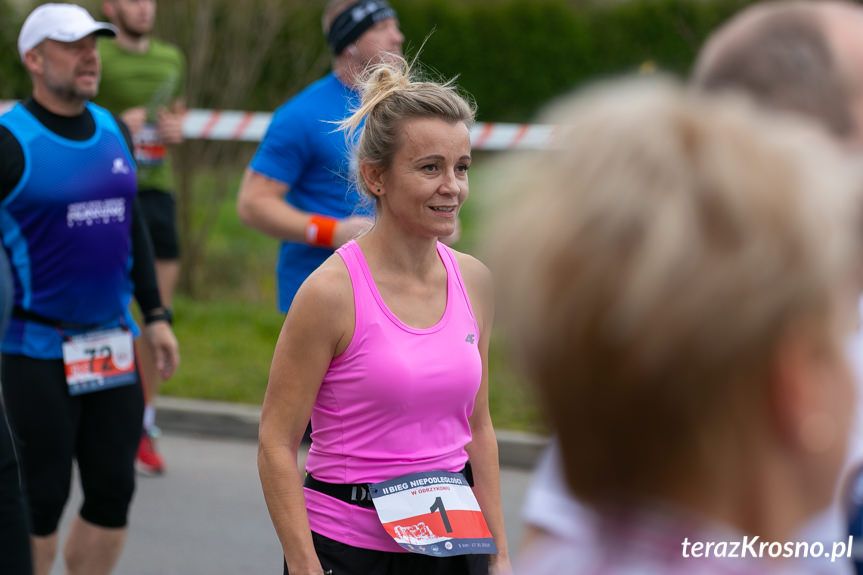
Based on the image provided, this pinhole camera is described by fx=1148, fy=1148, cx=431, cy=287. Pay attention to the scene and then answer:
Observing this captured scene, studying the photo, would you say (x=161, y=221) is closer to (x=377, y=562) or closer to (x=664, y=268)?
(x=377, y=562)

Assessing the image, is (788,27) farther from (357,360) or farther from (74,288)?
(74,288)

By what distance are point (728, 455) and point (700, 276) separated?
0.17 meters

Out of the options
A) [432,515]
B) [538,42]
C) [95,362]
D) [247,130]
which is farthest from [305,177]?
[538,42]

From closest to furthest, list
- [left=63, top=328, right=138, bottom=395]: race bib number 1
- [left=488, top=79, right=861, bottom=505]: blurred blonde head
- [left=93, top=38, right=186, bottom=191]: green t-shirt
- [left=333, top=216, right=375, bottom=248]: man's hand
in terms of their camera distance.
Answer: [left=488, top=79, right=861, bottom=505]: blurred blonde head → [left=333, top=216, right=375, bottom=248]: man's hand → [left=63, top=328, right=138, bottom=395]: race bib number 1 → [left=93, top=38, right=186, bottom=191]: green t-shirt

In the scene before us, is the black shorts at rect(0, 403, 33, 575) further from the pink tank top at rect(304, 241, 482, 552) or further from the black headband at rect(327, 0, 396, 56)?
the black headband at rect(327, 0, 396, 56)

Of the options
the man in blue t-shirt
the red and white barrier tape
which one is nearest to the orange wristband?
the man in blue t-shirt

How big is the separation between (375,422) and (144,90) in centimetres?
477

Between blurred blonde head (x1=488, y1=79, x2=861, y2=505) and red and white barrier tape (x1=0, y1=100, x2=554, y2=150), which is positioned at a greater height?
red and white barrier tape (x1=0, y1=100, x2=554, y2=150)

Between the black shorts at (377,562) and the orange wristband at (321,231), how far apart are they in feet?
4.94

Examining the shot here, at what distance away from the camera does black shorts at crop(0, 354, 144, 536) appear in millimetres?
3975

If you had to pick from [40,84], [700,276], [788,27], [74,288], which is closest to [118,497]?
[74,288]

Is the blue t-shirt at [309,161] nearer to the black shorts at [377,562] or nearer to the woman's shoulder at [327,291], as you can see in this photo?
the woman's shoulder at [327,291]

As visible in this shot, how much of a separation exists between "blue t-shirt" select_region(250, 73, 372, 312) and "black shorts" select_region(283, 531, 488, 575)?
5.26ft

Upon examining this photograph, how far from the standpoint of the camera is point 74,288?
4.05 m
